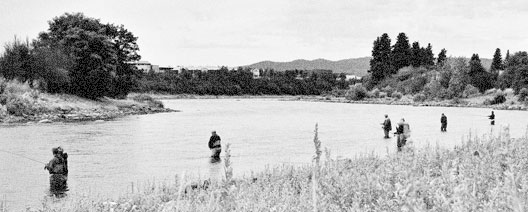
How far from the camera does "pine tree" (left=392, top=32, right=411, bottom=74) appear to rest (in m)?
155

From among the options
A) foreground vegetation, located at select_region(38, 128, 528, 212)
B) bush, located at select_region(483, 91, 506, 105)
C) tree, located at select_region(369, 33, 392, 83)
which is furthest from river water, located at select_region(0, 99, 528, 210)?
tree, located at select_region(369, 33, 392, 83)

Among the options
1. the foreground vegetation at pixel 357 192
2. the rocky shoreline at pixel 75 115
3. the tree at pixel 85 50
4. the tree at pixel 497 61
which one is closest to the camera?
the foreground vegetation at pixel 357 192

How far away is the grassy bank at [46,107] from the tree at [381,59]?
8687 cm

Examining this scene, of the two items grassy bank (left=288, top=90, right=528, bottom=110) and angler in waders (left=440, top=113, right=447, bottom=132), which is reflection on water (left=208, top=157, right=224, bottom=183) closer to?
angler in waders (left=440, top=113, right=447, bottom=132)

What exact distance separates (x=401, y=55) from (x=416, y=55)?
6.44 m

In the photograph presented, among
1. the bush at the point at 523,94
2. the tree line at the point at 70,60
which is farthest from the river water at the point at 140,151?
the bush at the point at 523,94

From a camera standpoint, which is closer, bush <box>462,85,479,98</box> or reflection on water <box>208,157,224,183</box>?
reflection on water <box>208,157,224,183</box>

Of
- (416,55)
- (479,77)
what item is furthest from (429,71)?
Result: (479,77)

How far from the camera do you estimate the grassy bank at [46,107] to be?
187 feet

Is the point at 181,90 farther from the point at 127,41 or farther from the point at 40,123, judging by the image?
the point at 40,123

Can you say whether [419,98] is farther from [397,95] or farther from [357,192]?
[357,192]

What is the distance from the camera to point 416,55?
159 metres

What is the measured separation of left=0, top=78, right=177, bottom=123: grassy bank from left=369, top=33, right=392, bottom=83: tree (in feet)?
285

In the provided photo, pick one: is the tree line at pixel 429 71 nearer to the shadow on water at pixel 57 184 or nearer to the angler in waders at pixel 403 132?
the angler in waders at pixel 403 132
